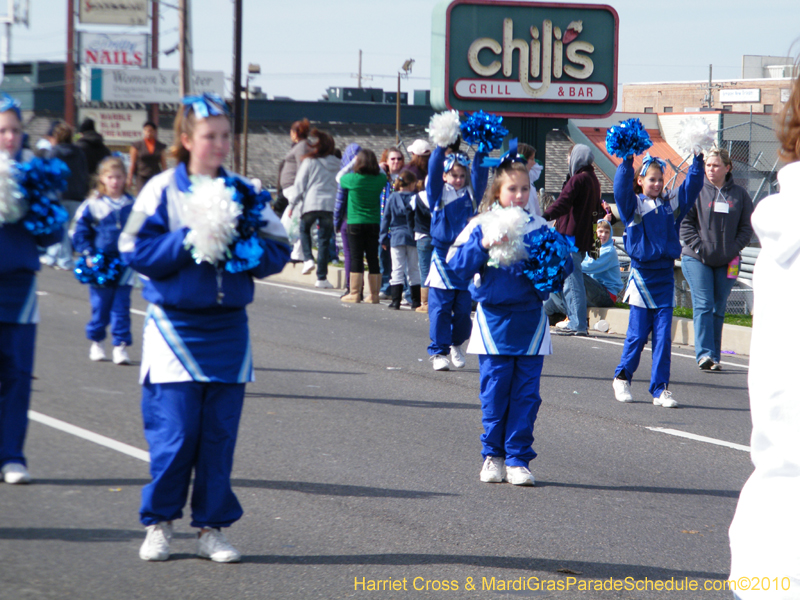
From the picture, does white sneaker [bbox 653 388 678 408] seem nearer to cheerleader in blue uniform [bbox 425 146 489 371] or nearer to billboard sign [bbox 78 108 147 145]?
cheerleader in blue uniform [bbox 425 146 489 371]

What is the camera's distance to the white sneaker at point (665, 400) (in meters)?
7.45

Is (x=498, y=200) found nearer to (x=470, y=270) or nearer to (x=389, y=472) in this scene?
(x=470, y=270)

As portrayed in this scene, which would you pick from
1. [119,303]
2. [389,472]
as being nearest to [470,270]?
[389,472]

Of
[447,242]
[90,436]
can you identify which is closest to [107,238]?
[90,436]

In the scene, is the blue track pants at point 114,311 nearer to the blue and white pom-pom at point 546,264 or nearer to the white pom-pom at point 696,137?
the blue and white pom-pom at point 546,264

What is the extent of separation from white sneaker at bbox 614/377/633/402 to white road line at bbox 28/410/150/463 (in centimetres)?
373

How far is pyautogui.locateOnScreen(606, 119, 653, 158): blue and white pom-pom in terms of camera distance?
7.45m

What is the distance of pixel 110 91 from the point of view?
152ft

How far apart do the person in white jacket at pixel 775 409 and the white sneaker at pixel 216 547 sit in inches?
100

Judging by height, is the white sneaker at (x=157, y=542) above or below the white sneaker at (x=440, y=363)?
below

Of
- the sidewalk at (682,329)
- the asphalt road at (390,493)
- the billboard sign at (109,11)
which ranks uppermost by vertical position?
the billboard sign at (109,11)

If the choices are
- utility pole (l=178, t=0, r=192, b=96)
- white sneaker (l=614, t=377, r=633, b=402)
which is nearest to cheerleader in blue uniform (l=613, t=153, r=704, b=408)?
white sneaker (l=614, t=377, r=633, b=402)

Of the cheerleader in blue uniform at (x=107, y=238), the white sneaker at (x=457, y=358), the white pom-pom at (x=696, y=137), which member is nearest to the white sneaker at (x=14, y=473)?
the cheerleader in blue uniform at (x=107, y=238)

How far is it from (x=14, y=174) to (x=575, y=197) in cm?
727
